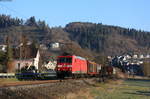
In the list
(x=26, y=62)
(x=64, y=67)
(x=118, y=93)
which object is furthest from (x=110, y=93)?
(x=26, y=62)

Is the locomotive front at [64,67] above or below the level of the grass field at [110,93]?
Answer: above

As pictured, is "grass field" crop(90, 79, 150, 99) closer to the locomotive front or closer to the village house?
the locomotive front

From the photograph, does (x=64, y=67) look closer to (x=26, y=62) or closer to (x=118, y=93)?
(x=118, y=93)

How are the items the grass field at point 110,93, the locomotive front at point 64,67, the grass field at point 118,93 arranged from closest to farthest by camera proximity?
the grass field at point 110,93 < the grass field at point 118,93 < the locomotive front at point 64,67

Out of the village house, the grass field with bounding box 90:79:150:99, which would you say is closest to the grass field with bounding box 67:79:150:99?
the grass field with bounding box 90:79:150:99

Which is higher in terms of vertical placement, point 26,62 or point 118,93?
point 26,62

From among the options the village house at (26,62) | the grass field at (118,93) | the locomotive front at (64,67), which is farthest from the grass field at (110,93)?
the village house at (26,62)

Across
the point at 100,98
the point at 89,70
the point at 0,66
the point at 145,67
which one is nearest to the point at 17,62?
the point at 0,66

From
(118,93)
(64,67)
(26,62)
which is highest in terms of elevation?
(26,62)

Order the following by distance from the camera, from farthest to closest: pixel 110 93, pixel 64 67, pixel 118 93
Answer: pixel 64 67
pixel 118 93
pixel 110 93

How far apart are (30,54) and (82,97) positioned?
8633 cm

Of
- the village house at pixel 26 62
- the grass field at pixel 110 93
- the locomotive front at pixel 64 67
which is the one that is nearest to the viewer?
the grass field at pixel 110 93

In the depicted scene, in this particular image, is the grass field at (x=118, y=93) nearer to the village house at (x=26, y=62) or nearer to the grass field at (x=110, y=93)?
the grass field at (x=110, y=93)

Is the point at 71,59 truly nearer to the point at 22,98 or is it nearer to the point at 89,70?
the point at 89,70
